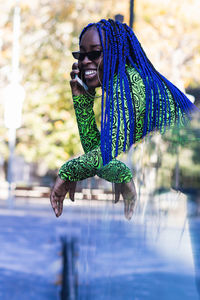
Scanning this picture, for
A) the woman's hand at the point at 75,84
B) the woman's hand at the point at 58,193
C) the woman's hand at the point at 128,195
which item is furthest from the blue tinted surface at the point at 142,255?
the woman's hand at the point at 75,84

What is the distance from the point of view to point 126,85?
67.1 inches

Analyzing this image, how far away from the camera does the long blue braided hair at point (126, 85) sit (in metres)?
1.67

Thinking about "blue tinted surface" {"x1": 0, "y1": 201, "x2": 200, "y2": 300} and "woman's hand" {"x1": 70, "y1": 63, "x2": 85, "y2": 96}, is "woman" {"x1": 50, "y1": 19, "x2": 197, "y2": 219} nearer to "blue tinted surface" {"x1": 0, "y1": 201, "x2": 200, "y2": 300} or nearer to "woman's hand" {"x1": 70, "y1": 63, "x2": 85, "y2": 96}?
"woman's hand" {"x1": 70, "y1": 63, "x2": 85, "y2": 96}

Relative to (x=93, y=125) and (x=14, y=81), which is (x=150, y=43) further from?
(x=93, y=125)

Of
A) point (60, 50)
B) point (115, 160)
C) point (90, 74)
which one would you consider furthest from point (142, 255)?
point (60, 50)

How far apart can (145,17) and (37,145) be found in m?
7.77

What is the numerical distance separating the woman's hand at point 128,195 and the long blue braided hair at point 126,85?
0.35 ft

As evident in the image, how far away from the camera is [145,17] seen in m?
17.5

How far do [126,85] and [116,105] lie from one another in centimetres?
7

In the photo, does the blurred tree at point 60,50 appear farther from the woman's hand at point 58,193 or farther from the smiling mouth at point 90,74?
A: the woman's hand at point 58,193

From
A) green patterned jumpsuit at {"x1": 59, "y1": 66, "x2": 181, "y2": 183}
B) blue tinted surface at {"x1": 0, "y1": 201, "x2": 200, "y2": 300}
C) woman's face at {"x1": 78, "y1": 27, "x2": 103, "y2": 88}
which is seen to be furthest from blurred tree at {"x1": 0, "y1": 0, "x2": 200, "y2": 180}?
green patterned jumpsuit at {"x1": 59, "y1": 66, "x2": 181, "y2": 183}

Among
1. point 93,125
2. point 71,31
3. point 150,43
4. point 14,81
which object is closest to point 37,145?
point 14,81

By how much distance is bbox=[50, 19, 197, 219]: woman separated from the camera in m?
1.62

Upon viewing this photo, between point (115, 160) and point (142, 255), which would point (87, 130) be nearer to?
point (115, 160)
